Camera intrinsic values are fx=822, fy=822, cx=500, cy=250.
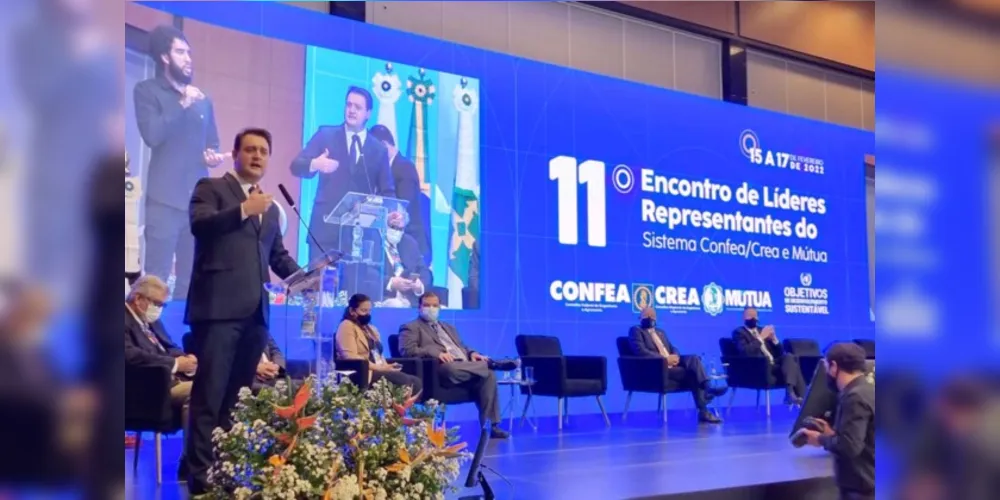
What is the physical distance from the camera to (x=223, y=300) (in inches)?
113

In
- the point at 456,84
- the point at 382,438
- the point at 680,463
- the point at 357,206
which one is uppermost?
the point at 456,84

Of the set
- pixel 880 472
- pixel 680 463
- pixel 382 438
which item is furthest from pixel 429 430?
pixel 680 463

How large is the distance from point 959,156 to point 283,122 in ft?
18.3

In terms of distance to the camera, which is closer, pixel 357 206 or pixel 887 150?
pixel 887 150

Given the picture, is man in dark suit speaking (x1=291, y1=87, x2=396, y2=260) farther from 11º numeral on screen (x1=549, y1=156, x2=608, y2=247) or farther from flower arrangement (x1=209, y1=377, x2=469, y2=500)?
flower arrangement (x1=209, y1=377, x2=469, y2=500)

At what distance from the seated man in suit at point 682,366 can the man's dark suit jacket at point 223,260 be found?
14.6 ft

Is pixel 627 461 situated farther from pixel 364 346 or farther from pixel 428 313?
pixel 428 313

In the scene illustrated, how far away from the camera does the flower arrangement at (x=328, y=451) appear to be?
5.99ft

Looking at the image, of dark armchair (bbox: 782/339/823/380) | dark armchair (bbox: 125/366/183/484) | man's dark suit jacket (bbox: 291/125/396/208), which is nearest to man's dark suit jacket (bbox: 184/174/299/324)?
dark armchair (bbox: 125/366/183/484)

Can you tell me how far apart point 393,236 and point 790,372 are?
3896 mm

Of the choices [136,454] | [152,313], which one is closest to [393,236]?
[152,313]

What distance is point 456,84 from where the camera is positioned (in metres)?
6.81

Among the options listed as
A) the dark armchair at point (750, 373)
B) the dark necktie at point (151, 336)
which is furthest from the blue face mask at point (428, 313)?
the dark armchair at point (750, 373)

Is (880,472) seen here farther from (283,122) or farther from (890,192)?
(283,122)
